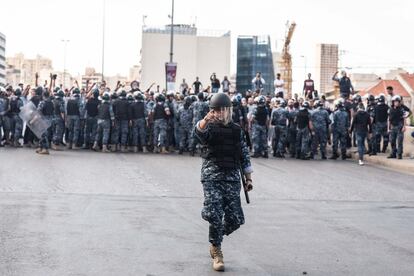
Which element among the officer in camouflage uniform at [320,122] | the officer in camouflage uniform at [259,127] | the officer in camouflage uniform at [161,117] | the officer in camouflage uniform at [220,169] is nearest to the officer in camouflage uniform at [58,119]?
the officer in camouflage uniform at [161,117]

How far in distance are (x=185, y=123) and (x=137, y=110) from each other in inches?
63.1

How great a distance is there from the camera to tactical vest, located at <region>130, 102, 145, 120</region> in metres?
23.7

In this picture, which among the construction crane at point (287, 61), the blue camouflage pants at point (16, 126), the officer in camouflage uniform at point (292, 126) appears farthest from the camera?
A: the construction crane at point (287, 61)

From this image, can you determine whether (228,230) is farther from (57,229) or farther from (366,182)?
(366,182)

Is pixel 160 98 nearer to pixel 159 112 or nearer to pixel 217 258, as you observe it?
pixel 159 112

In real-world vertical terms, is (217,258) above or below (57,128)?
below

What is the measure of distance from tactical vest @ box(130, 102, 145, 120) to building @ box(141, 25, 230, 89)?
8585cm

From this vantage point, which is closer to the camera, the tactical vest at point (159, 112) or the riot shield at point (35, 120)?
the riot shield at point (35, 120)

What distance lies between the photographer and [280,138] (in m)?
24.3

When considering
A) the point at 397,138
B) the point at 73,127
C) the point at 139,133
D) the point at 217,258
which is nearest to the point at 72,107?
the point at 73,127

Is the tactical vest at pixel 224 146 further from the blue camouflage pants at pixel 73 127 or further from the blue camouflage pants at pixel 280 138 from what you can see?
the blue camouflage pants at pixel 73 127

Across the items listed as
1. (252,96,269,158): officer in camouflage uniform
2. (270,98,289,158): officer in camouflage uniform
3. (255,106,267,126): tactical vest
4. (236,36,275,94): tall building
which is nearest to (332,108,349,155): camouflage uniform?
(270,98,289,158): officer in camouflage uniform

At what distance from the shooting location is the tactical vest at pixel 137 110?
2366 cm

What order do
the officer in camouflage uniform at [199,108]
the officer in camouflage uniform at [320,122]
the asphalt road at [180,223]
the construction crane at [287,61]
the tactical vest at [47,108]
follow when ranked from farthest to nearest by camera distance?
the construction crane at [287,61] → the officer in camouflage uniform at [320,122] → the tactical vest at [47,108] → the officer in camouflage uniform at [199,108] → the asphalt road at [180,223]
